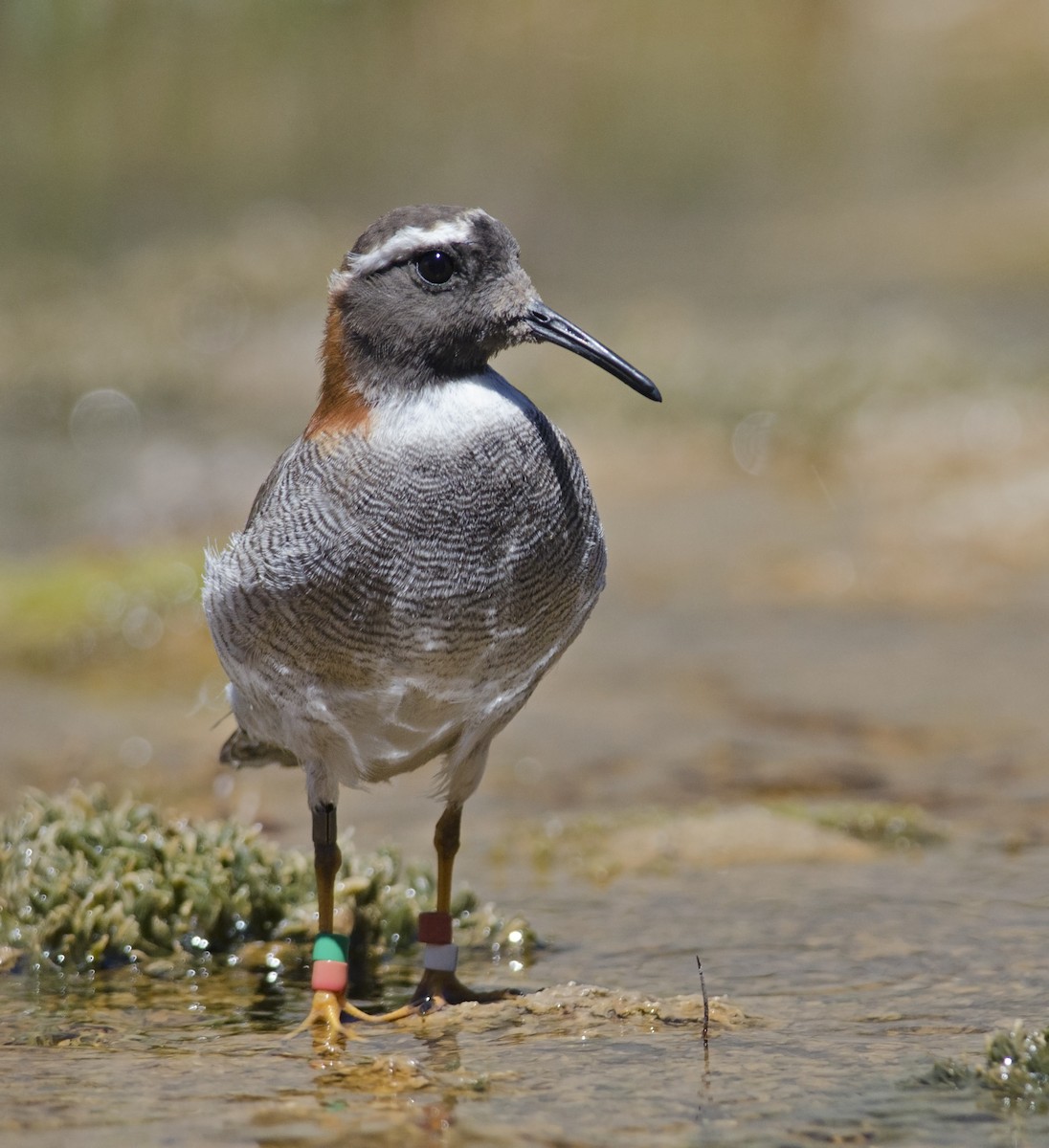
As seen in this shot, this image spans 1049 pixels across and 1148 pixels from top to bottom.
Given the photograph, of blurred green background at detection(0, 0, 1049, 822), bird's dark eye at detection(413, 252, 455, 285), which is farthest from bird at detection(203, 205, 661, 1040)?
blurred green background at detection(0, 0, 1049, 822)

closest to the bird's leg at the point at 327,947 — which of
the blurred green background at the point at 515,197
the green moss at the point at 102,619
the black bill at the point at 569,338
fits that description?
the black bill at the point at 569,338

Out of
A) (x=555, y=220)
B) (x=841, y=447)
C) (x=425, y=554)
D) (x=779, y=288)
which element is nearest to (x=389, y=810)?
(x=425, y=554)

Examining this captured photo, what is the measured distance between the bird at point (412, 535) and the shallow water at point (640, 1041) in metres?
0.55

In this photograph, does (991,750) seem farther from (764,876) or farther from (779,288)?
(779,288)

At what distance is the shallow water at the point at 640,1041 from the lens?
207 inches

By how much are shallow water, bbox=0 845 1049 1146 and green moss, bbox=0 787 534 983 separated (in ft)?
0.66

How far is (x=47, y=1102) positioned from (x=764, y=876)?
399 centimetres

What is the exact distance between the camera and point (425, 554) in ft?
20.3

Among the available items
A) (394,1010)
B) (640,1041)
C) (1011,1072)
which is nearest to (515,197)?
(394,1010)

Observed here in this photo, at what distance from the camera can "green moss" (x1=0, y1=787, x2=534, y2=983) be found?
7395mm

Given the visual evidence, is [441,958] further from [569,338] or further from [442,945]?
[569,338]

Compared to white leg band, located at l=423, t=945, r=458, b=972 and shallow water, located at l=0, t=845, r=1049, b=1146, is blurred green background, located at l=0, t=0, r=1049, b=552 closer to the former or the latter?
shallow water, located at l=0, t=845, r=1049, b=1146

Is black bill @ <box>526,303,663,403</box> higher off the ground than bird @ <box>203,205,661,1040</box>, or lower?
higher

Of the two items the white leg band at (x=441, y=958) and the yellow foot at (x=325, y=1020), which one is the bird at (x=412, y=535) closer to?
the yellow foot at (x=325, y=1020)
